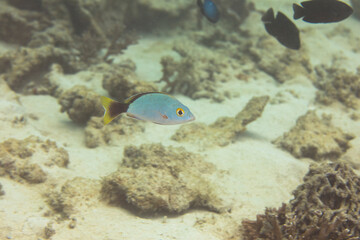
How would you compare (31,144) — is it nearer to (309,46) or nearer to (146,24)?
(146,24)

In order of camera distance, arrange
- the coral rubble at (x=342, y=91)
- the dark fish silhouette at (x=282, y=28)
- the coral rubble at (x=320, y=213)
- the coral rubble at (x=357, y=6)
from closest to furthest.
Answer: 1. the coral rubble at (x=320, y=213)
2. the dark fish silhouette at (x=282, y=28)
3. the coral rubble at (x=342, y=91)
4. the coral rubble at (x=357, y=6)

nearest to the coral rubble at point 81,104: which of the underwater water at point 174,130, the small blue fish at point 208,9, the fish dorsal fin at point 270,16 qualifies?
the underwater water at point 174,130

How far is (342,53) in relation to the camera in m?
9.94

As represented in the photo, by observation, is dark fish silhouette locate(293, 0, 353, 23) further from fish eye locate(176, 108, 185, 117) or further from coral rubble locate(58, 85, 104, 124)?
coral rubble locate(58, 85, 104, 124)

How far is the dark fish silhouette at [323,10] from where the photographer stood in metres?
3.42

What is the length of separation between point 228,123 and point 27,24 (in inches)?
279

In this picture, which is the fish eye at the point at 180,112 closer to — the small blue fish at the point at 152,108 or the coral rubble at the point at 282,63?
the small blue fish at the point at 152,108

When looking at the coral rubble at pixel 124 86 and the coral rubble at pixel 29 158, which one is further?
the coral rubble at pixel 124 86

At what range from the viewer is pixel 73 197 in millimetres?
3141

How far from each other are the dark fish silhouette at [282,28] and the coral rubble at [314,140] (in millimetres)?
2042

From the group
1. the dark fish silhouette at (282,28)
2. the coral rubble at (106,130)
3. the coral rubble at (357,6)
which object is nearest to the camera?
the dark fish silhouette at (282,28)

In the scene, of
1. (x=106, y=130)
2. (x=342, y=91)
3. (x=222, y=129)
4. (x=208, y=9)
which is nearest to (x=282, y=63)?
(x=342, y=91)

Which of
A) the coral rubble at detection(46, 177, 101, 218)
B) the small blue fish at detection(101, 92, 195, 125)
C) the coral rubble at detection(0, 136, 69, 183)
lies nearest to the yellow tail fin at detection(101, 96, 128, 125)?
the small blue fish at detection(101, 92, 195, 125)

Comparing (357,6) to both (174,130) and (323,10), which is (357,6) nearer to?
(323,10)
